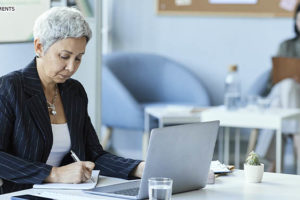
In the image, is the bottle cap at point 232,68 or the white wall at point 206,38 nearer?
the bottle cap at point 232,68

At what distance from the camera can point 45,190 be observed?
7.28 feet

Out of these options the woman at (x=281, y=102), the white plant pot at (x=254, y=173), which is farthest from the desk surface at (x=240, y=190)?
the woman at (x=281, y=102)

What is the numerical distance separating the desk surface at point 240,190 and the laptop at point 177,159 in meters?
0.05

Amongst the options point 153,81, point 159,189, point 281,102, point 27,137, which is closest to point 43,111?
point 27,137

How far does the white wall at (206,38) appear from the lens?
22.5ft

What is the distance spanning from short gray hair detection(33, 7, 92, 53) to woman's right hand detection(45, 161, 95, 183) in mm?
482

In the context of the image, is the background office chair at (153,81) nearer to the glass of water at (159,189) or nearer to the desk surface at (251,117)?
the desk surface at (251,117)

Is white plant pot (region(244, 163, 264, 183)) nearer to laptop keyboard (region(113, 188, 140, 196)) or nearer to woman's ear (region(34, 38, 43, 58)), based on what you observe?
laptop keyboard (region(113, 188, 140, 196))

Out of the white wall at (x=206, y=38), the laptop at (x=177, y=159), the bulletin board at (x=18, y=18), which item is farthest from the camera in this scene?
the white wall at (x=206, y=38)

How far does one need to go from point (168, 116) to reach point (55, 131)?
302cm

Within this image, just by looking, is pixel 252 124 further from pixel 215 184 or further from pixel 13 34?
pixel 215 184

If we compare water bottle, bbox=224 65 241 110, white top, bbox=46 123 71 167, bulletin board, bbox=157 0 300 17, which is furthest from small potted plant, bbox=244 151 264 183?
bulletin board, bbox=157 0 300 17

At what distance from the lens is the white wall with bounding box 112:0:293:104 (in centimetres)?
687

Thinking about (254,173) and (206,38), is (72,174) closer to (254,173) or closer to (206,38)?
(254,173)
